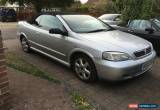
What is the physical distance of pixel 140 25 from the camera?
773 cm

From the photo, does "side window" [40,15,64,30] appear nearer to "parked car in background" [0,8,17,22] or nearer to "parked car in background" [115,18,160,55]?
"parked car in background" [115,18,160,55]

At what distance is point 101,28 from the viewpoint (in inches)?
229

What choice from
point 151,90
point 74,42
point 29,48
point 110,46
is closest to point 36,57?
point 29,48

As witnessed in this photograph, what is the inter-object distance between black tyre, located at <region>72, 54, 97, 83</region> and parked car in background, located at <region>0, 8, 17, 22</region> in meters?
22.6

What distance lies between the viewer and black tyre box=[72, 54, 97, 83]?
15.3ft

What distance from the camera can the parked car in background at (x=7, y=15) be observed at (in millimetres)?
25547

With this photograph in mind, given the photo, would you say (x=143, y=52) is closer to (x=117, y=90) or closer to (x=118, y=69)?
(x=118, y=69)

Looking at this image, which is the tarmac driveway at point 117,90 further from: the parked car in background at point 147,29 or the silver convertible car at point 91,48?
the parked car in background at point 147,29

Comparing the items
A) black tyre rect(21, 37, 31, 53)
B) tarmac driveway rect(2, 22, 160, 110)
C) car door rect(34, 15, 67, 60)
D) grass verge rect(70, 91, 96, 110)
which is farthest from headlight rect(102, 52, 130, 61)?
→ black tyre rect(21, 37, 31, 53)

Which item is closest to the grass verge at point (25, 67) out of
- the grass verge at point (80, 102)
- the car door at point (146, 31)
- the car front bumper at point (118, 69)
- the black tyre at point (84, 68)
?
the black tyre at point (84, 68)

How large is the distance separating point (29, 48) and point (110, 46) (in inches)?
143

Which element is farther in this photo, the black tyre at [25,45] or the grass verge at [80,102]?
the black tyre at [25,45]

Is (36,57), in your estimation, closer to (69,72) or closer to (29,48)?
(29,48)

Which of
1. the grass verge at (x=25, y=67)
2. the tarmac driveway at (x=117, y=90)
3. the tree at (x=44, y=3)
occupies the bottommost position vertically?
the tarmac driveway at (x=117, y=90)
